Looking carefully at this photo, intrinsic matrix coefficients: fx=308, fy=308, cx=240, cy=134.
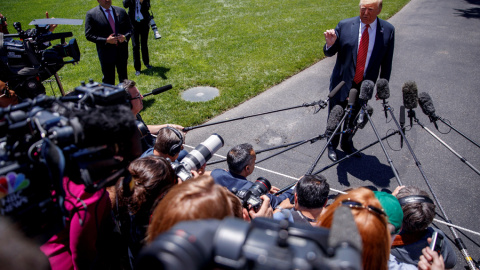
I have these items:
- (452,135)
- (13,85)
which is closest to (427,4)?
(452,135)

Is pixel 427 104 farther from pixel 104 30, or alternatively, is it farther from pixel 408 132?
pixel 104 30

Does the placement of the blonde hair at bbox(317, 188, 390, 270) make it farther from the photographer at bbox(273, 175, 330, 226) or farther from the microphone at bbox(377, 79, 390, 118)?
the microphone at bbox(377, 79, 390, 118)

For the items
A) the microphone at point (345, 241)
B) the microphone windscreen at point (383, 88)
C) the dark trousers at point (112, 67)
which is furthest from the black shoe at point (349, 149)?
the dark trousers at point (112, 67)

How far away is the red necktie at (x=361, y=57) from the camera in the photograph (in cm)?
419

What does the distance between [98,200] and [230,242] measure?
4.46 feet

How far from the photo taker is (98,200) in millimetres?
2037

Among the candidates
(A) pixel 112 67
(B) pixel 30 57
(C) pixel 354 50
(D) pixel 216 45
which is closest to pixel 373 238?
(C) pixel 354 50

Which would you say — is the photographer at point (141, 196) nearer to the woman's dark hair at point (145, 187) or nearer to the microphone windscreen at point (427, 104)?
the woman's dark hair at point (145, 187)

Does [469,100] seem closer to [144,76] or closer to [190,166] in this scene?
[190,166]

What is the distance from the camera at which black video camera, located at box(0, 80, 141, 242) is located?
131cm

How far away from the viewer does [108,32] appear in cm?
600

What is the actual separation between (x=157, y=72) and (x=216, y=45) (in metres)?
2.52

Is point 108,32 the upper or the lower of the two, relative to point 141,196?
upper

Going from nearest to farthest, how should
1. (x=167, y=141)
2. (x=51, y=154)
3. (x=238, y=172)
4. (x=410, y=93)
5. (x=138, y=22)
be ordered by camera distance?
1. (x=51, y=154)
2. (x=167, y=141)
3. (x=238, y=172)
4. (x=410, y=93)
5. (x=138, y=22)
